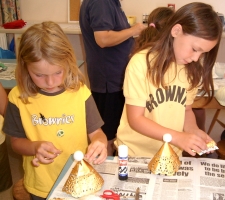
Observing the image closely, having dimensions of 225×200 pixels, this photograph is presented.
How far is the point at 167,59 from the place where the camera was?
43.3 inches

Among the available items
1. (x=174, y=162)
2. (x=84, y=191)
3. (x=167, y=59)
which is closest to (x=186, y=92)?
(x=167, y=59)

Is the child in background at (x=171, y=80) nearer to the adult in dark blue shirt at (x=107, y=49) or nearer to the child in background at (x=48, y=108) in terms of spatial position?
the child in background at (x=48, y=108)

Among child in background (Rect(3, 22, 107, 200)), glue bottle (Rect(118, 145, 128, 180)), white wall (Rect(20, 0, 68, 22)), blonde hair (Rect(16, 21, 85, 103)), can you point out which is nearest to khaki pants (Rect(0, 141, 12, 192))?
child in background (Rect(3, 22, 107, 200))

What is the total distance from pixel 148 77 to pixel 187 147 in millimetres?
283

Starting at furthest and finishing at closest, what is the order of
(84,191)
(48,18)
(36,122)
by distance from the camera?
(48,18) → (36,122) → (84,191)

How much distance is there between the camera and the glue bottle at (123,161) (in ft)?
2.95

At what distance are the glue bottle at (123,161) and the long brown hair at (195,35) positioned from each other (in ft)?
1.05

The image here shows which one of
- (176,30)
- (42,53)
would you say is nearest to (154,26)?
(176,30)

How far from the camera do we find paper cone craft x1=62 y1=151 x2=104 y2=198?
856 mm

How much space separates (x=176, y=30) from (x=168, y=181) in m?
0.50

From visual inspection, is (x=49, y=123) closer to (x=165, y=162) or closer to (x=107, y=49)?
(x=165, y=162)

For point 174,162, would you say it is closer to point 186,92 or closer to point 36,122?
point 186,92

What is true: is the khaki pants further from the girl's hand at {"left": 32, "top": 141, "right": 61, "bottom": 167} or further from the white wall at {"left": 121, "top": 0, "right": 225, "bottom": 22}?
the white wall at {"left": 121, "top": 0, "right": 225, "bottom": 22}

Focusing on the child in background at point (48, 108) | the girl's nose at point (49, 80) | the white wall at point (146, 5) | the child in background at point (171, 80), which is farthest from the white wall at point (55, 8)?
the girl's nose at point (49, 80)
